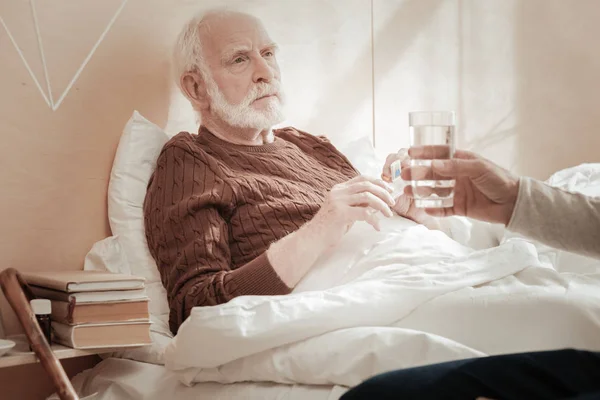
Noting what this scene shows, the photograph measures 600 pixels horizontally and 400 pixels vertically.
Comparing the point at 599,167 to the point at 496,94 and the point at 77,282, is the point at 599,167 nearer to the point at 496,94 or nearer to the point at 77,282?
the point at 496,94

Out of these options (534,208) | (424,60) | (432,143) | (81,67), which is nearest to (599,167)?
(424,60)

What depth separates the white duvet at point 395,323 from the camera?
1354mm

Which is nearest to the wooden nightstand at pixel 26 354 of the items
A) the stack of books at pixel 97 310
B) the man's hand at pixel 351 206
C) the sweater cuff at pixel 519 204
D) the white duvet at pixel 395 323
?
the stack of books at pixel 97 310

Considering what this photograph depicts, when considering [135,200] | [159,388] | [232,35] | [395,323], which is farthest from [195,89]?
[395,323]

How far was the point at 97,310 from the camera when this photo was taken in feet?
5.36

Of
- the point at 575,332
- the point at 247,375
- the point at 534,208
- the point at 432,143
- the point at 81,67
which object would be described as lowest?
the point at 247,375

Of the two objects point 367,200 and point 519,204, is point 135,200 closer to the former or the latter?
point 367,200

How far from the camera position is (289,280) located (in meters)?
1.79

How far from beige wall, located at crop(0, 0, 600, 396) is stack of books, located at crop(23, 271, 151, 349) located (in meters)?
0.28

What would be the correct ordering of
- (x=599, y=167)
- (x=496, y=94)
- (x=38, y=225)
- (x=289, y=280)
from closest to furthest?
1. (x=289, y=280)
2. (x=38, y=225)
3. (x=599, y=167)
4. (x=496, y=94)

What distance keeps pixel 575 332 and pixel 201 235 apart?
89 centimetres

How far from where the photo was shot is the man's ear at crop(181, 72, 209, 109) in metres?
2.23

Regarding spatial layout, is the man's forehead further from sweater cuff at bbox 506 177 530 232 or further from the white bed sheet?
sweater cuff at bbox 506 177 530 232

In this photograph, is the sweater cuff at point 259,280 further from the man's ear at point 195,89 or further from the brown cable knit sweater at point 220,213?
the man's ear at point 195,89
